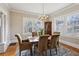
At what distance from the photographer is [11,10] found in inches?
238

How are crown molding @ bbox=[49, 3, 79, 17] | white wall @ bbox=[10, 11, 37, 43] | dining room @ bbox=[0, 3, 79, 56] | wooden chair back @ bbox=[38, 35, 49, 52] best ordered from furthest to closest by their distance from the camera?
white wall @ bbox=[10, 11, 37, 43] < dining room @ bbox=[0, 3, 79, 56] < crown molding @ bbox=[49, 3, 79, 17] < wooden chair back @ bbox=[38, 35, 49, 52]

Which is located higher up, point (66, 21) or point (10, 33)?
point (66, 21)

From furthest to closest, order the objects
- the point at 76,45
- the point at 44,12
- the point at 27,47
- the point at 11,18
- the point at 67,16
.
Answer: the point at 44,12 < the point at 11,18 < the point at 67,16 < the point at 76,45 < the point at 27,47

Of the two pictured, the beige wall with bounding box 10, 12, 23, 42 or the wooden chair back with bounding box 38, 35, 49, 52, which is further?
the beige wall with bounding box 10, 12, 23, 42

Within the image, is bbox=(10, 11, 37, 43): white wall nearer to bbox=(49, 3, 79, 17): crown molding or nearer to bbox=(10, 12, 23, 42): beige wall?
bbox=(10, 12, 23, 42): beige wall

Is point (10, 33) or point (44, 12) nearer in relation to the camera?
point (10, 33)

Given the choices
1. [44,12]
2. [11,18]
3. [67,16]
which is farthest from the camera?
[44,12]

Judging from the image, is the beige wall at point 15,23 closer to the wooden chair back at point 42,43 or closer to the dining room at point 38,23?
the dining room at point 38,23

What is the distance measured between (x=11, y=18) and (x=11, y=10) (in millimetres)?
462

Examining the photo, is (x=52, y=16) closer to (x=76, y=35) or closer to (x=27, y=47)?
(x=76, y=35)

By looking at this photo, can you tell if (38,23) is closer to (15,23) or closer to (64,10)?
(15,23)

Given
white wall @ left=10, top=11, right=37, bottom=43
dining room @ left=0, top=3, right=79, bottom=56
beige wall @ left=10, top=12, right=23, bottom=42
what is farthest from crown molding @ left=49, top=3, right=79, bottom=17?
beige wall @ left=10, top=12, right=23, bottom=42

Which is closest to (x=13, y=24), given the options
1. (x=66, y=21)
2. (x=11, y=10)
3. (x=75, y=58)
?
(x=11, y=10)

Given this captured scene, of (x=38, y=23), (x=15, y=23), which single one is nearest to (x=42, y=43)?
(x=38, y=23)
